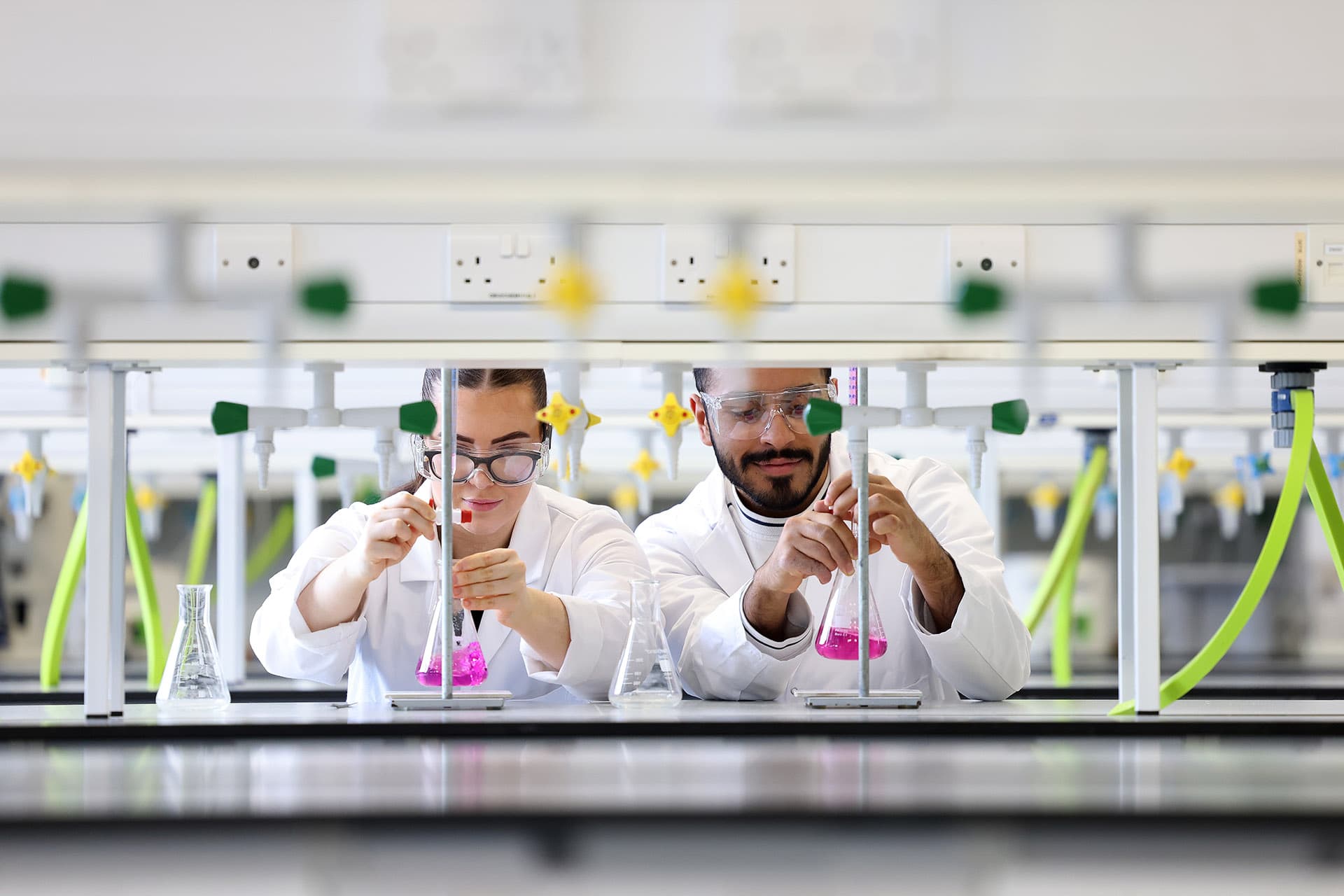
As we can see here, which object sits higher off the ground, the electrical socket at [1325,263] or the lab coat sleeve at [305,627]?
the electrical socket at [1325,263]

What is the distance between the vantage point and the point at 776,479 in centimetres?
235

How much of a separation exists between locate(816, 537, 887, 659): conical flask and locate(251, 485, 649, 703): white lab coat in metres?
0.32

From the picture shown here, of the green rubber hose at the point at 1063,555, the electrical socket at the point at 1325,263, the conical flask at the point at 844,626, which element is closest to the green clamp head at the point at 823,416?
the conical flask at the point at 844,626

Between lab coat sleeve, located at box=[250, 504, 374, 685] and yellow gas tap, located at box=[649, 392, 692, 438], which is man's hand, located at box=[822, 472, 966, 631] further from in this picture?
lab coat sleeve, located at box=[250, 504, 374, 685]

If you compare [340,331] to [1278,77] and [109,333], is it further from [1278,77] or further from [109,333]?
[1278,77]

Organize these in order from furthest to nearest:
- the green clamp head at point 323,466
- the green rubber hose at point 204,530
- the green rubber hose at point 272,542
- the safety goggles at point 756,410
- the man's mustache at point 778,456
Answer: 1. the green rubber hose at point 272,542
2. the green rubber hose at point 204,530
3. the green clamp head at point 323,466
4. the man's mustache at point 778,456
5. the safety goggles at point 756,410

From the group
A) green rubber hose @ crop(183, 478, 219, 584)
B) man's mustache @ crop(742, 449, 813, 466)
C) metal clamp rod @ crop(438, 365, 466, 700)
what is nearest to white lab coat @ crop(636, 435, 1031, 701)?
man's mustache @ crop(742, 449, 813, 466)

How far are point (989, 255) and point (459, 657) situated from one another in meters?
0.97

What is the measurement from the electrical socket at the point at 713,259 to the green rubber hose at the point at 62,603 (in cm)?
104

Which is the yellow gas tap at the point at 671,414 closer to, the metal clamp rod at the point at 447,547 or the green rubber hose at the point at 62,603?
the metal clamp rod at the point at 447,547

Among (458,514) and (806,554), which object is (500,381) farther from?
(806,554)

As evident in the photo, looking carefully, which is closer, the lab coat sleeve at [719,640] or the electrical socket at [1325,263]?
the electrical socket at [1325,263]

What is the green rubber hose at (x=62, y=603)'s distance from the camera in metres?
2.13

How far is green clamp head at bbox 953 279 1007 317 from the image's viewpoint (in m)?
1.59
